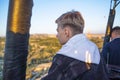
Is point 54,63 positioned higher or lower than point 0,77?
higher

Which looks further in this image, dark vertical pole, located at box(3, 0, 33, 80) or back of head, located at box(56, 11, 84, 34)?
dark vertical pole, located at box(3, 0, 33, 80)

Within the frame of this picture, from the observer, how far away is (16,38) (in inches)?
108

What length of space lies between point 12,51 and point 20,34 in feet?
0.58

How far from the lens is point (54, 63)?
204 centimetres

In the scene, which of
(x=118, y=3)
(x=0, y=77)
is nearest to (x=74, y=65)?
(x=0, y=77)

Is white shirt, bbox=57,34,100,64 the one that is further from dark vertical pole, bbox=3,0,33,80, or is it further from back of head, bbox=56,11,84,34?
dark vertical pole, bbox=3,0,33,80

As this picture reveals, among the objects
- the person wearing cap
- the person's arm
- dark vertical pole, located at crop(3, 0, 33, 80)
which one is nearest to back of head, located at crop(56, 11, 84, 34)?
the person wearing cap

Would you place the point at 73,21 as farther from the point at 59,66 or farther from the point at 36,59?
the point at 36,59

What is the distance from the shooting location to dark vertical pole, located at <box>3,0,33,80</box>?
2.73 meters

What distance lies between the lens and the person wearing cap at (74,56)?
2010mm

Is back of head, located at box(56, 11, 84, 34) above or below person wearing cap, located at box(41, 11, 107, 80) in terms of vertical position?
above

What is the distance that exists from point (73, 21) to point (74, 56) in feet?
0.86

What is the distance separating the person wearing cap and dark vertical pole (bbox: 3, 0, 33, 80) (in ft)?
2.32

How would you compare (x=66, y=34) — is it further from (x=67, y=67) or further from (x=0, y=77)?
(x=0, y=77)
